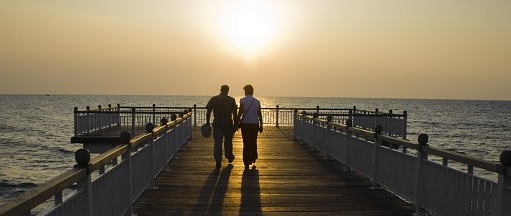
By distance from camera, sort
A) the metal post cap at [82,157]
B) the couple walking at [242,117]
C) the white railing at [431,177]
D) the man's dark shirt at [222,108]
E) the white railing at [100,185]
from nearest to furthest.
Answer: the white railing at [100,185]
the metal post cap at [82,157]
the white railing at [431,177]
the couple walking at [242,117]
the man's dark shirt at [222,108]

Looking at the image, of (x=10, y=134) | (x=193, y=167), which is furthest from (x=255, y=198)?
(x=10, y=134)

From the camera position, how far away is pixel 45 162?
139 feet

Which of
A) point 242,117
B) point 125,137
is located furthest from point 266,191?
point 125,137

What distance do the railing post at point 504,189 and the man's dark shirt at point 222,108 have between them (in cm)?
807

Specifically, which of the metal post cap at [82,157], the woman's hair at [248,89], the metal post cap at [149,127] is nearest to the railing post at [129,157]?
the metal post cap at [149,127]

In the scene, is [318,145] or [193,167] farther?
[318,145]

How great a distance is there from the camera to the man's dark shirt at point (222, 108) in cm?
1339

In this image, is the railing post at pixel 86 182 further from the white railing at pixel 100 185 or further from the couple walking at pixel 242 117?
the couple walking at pixel 242 117

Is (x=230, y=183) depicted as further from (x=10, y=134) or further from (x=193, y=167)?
(x=10, y=134)

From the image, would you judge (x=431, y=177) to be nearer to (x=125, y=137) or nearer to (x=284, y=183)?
(x=284, y=183)

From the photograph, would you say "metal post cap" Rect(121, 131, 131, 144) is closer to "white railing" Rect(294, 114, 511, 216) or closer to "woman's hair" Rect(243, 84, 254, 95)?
"white railing" Rect(294, 114, 511, 216)

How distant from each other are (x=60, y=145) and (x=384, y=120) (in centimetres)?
4137

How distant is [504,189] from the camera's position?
5812mm

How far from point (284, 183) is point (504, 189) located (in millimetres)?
6140
